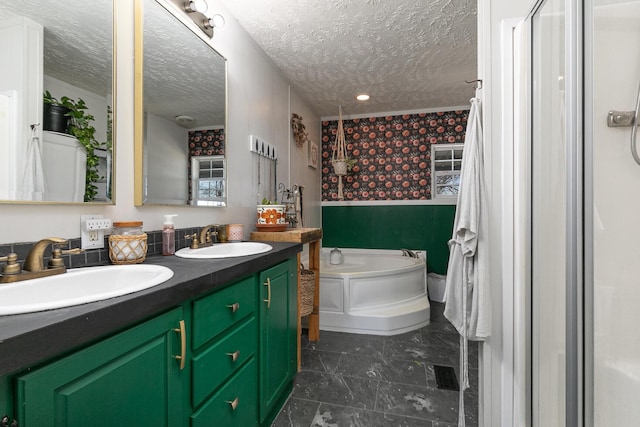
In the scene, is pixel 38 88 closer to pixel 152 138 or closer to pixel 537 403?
→ pixel 152 138

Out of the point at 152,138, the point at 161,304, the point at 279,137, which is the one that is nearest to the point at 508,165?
the point at 161,304

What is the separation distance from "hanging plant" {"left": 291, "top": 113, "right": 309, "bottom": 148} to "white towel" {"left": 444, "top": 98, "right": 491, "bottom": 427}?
210cm

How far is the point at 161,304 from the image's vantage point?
795 millimetres

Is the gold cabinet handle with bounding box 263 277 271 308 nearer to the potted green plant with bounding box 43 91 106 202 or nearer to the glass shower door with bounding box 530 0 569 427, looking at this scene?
the potted green plant with bounding box 43 91 106 202

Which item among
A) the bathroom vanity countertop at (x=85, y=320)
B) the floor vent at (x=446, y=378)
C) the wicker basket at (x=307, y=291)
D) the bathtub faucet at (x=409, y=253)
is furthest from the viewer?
the bathtub faucet at (x=409, y=253)

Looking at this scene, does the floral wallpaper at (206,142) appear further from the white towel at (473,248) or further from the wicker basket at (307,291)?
the white towel at (473,248)

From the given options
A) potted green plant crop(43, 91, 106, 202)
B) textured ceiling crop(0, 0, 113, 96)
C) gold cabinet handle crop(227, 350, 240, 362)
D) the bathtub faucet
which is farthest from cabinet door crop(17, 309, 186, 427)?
the bathtub faucet

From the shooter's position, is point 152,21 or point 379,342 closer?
point 152,21

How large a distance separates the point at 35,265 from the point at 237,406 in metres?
0.88

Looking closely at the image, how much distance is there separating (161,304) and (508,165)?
153 cm

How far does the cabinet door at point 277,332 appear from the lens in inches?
57.6

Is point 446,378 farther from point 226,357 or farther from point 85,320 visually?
point 85,320

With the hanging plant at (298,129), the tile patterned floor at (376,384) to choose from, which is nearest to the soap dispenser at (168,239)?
the tile patterned floor at (376,384)

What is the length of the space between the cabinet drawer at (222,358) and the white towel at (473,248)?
3.38 ft
